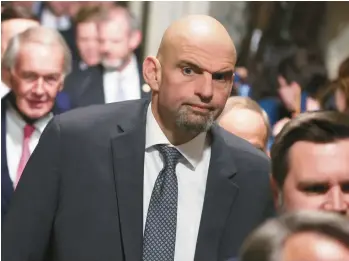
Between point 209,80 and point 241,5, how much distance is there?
1.01m

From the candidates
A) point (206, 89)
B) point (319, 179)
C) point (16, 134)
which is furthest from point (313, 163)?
point (16, 134)

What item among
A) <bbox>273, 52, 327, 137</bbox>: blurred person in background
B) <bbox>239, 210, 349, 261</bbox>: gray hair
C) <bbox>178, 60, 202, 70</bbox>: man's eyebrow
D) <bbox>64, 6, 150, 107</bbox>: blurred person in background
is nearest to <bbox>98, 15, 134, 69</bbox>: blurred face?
<bbox>64, 6, 150, 107</bbox>: blurred person in background

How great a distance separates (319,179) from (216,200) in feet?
1.12

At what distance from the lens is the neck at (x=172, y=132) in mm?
1358

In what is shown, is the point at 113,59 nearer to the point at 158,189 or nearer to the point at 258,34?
the point at 258,34

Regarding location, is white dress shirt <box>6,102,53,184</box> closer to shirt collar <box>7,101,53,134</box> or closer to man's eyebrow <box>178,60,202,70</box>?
shirt collar <box>7,101,53,134</box>

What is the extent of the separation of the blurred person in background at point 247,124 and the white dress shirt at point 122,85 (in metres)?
0.46

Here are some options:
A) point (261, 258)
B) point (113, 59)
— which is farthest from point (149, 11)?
point (261, 258)

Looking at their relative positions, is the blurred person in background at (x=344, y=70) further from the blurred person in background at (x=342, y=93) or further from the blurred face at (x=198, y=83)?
the blurred face at (x=198, y=83)

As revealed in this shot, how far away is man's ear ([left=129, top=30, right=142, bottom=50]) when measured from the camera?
2.21 m

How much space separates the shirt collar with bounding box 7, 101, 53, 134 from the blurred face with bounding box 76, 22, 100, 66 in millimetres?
259

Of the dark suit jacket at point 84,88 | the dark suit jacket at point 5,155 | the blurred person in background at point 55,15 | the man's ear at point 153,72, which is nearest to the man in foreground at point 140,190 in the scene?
the man's ear at point 153,72

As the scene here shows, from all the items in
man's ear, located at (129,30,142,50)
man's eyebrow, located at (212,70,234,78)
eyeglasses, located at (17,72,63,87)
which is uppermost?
man's eyebrow, located at (212,70,234,78)

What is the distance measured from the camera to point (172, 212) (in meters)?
1.38
